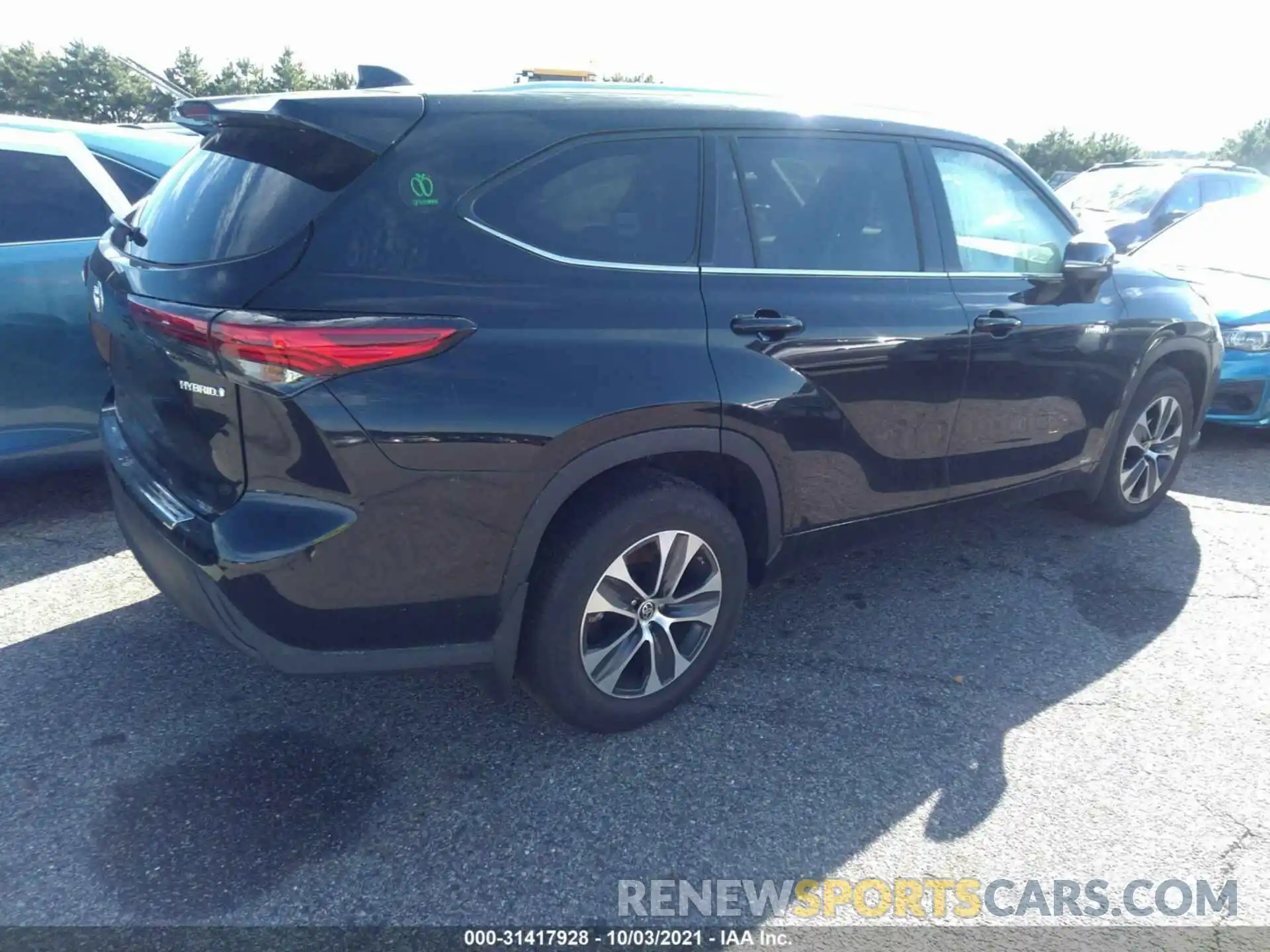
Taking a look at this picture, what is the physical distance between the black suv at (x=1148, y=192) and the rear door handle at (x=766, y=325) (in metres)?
8.41

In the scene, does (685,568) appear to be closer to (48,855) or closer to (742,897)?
(742,897)

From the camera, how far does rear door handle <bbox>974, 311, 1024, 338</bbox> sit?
11.7ft

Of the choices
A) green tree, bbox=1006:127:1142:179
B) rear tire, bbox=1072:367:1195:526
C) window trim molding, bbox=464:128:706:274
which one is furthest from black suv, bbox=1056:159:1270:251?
green tree, bbox=1006:127:1142:179

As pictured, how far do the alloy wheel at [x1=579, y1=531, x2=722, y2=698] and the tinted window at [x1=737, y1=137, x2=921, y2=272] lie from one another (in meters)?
→ 0.94

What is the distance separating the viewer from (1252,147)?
4166 centimetres

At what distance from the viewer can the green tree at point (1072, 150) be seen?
3325 cm

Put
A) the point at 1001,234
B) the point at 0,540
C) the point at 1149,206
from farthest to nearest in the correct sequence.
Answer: the point at 1149,206 < the point at 0,540 < the point at 1001,234

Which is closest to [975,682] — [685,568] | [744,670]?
[744,670]

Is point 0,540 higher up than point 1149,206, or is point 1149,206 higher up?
point 1149,206

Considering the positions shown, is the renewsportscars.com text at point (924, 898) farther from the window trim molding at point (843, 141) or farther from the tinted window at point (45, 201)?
the tinted window at point (45, 201)

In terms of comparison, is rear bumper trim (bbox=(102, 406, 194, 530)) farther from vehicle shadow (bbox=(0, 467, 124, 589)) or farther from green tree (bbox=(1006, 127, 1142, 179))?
green tree (bbox=(1006, 127, 1142, 179))

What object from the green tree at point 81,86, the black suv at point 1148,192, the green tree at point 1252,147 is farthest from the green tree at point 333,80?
the green tree at point 1252,147

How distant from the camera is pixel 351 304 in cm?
231

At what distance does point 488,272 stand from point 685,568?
1068 mm
